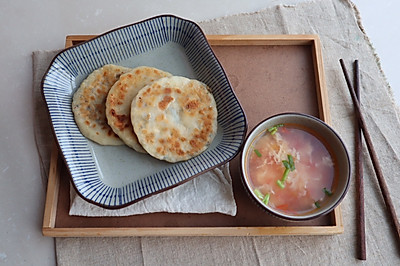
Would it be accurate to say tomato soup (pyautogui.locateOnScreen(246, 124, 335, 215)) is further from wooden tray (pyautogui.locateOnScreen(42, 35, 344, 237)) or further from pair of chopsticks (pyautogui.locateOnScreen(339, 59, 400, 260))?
pair of chopsticks (pyautogui.locateOnScreen(339, 59, 400, 260))

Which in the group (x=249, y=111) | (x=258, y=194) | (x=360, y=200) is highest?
(x=249, y=111)

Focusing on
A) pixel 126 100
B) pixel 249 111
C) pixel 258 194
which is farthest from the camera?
pixel 249 111

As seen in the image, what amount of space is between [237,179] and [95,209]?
0.56 m

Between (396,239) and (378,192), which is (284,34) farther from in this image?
(396,239)

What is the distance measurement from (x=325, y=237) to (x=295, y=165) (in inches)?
14.0

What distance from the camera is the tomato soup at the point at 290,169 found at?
64.7 inches

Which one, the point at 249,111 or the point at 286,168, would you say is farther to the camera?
the point at 249,111

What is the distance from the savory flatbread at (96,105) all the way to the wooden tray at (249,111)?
18cm

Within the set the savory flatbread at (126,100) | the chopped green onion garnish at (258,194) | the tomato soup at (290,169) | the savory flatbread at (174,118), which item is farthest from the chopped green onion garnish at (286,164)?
the savory flatbread at (126,100)

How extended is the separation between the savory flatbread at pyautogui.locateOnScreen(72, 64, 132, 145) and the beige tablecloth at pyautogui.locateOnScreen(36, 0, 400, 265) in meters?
0.41

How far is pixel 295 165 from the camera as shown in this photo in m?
1.66

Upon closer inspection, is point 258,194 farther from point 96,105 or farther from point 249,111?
point 96,105

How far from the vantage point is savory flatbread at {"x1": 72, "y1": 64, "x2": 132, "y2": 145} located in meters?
1.74

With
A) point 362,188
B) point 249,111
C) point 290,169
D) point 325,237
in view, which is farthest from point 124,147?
point 362,188
